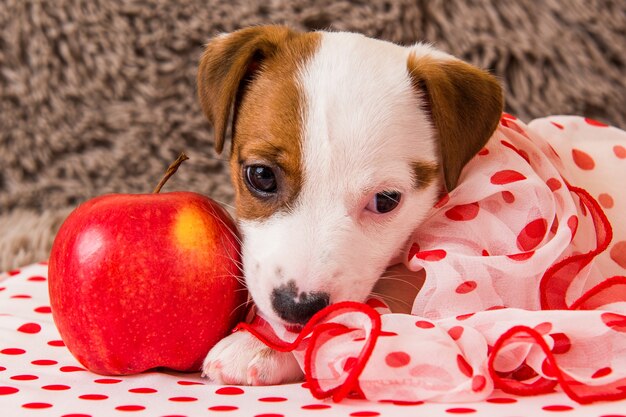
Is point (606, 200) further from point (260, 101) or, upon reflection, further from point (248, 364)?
point (248, 364)

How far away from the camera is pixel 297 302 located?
171 centimetres

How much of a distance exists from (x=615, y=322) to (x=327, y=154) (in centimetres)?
64

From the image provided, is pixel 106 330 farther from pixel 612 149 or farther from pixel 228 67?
pixel 612 149

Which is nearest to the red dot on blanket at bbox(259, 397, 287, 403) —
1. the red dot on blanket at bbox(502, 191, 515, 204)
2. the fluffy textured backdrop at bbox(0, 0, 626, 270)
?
the red dot on blanket at bbox(502, 191, 515, 204)

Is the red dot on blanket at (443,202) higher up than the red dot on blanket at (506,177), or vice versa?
the red dot on blanket at (506,177)

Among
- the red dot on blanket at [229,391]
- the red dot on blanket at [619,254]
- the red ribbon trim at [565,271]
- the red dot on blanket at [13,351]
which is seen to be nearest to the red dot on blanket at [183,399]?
the red dot on blanket at [229,391]

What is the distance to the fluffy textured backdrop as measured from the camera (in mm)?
3219

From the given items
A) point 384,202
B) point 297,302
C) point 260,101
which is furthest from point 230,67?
point 297,302

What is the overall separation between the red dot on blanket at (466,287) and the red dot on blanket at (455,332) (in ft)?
0.38

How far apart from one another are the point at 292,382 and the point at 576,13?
1.97 metres

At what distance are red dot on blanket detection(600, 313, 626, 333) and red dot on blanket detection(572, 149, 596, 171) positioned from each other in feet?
2.42

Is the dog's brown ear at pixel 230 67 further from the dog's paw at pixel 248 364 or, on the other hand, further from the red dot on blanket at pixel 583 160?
the red dot on blanket at pixel 583 160

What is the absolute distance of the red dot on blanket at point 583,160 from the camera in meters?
2.35

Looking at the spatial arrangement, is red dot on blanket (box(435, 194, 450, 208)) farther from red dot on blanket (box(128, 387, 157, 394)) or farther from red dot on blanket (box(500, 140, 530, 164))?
red dot on blanket (box(128, 387, 157, 394))
